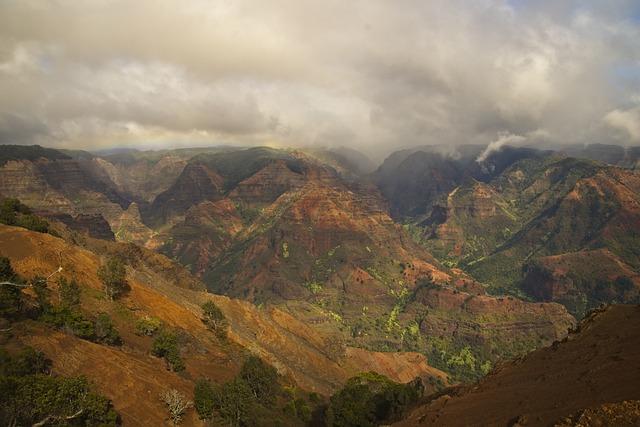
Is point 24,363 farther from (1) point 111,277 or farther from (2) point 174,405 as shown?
(1) point 111,277

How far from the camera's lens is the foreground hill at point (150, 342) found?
5072cm

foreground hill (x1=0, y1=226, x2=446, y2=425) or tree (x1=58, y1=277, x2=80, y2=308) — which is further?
tree (x1=58, y1=277, x2=80, y2=308)

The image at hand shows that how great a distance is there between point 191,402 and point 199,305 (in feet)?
239

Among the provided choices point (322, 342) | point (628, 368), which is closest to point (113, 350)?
point (628, 368)

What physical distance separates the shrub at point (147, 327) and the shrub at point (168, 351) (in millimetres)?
10373

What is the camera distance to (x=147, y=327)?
7738 centimetres

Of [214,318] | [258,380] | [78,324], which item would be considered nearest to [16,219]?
[214,318]

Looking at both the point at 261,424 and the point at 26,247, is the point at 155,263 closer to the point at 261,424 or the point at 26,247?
the point at 26,247

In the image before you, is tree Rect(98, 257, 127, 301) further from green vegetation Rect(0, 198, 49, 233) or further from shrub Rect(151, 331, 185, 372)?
green vegetation Rect(0, 198, 49, 233)

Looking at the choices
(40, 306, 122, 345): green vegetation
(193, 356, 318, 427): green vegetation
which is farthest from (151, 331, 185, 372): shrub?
(193, 356, 318, 427): green vegetation

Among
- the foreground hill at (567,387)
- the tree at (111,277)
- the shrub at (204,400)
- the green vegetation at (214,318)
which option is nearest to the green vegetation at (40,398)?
the shrub at (204,400)

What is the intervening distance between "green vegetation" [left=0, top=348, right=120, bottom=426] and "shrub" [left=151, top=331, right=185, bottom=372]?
20908mm

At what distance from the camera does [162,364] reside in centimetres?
6506

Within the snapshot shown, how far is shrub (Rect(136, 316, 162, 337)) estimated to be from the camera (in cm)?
7700
